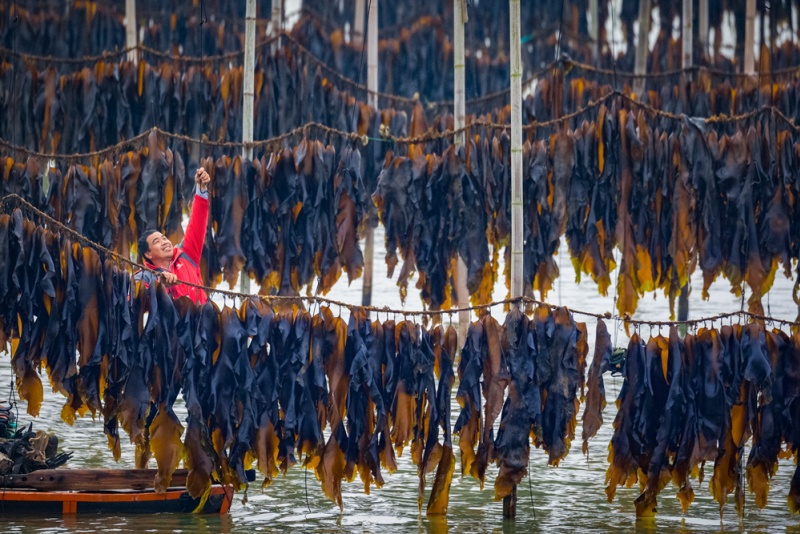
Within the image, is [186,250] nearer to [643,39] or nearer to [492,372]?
[492,372]

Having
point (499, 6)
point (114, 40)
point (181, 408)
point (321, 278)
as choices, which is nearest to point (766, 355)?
point (321, 278)

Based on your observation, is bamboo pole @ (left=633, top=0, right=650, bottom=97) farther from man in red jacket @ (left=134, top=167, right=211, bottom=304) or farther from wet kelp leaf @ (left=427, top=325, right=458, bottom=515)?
wet kelp leaf @ (left=427, top=325, right=458, bottom=515)

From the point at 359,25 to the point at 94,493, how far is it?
33.3 ft

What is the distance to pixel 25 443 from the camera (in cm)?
675

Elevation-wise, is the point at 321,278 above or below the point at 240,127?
below

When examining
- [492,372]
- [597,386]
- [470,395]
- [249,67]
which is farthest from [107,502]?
[249,67]

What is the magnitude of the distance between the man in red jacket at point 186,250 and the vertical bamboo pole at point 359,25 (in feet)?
26.5

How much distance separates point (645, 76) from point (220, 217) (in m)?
5.16

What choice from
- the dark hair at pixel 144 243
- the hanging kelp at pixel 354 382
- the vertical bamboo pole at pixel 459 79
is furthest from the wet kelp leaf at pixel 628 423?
the dark hair at pixel 144 243

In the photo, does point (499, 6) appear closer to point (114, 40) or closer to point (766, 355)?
point (114, 40)

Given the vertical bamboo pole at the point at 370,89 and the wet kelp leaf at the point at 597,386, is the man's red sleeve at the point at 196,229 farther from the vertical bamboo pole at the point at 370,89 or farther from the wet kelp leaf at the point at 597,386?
the vertical bamboo pole at the point at 370,89

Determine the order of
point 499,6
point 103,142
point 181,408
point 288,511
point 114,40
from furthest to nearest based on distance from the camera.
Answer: point 499,6, point 114,40, point 103,142, point 181,408, point 288,511

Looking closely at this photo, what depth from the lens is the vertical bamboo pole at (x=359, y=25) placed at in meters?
15.5

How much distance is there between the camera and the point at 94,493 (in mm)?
6672
